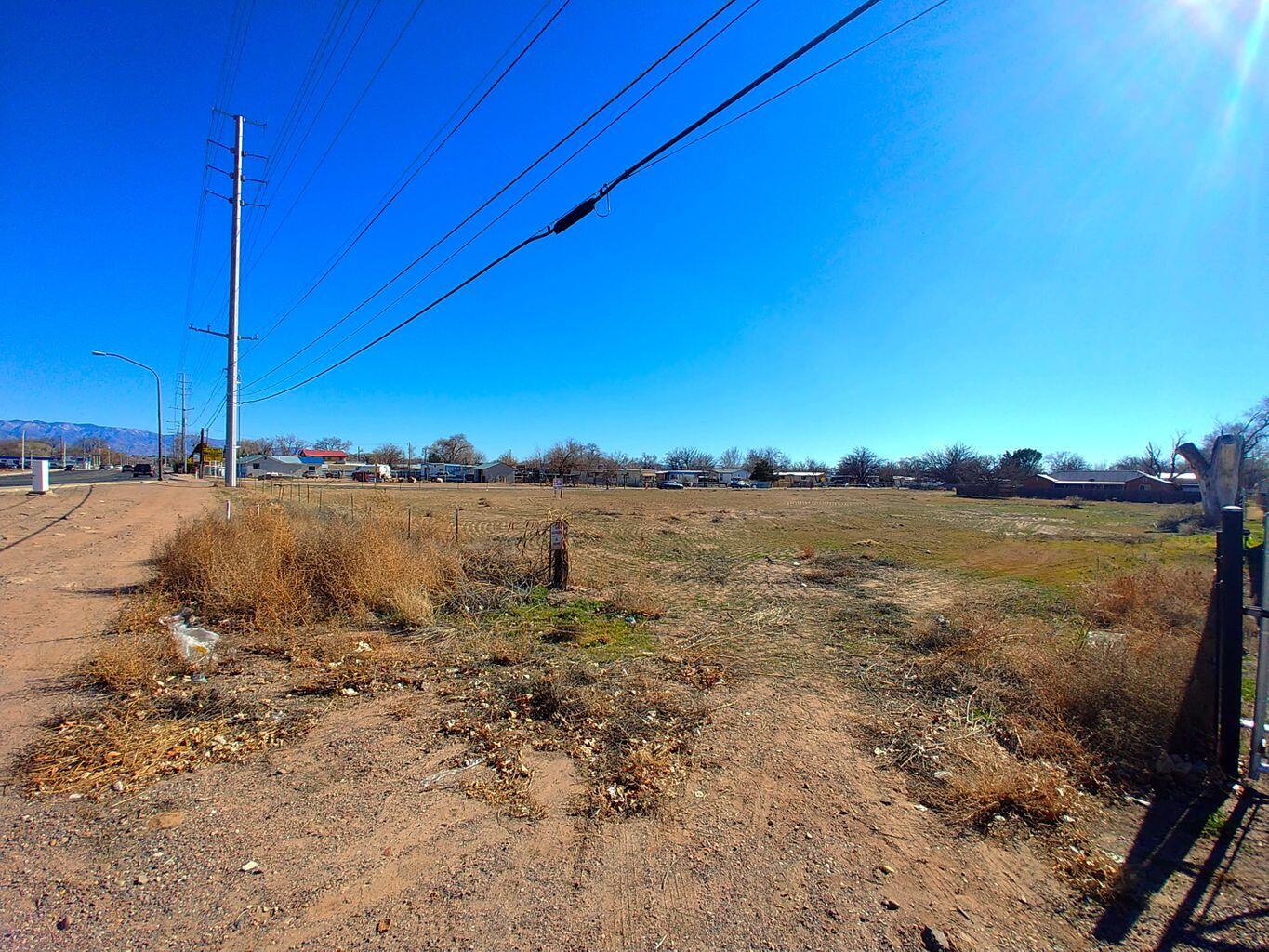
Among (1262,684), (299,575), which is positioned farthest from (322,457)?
(1262,684)

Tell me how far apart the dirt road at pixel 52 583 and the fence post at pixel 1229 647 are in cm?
825

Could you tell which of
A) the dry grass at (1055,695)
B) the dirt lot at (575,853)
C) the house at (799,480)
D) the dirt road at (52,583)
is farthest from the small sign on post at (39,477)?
the house at (799,480)

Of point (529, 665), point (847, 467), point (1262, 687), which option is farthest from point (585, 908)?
point (847, 467)

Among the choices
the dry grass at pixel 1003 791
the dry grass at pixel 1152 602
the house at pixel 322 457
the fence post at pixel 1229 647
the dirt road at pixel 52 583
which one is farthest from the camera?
the house at pixel 322 457

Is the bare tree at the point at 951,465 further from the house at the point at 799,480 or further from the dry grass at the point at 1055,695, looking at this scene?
the dry grass at the point at 1055,695

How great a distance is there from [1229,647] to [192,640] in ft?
29.9

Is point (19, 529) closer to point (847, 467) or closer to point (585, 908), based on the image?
point (585, 908)

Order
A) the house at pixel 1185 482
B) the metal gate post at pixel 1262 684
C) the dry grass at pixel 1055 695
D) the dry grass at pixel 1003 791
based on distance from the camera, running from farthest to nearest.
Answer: the house at pixel 1185 482
the dry grass at pixel 1055 695
the metal gate post at pixel 1262 684
the dry grass at pixel 1003 791

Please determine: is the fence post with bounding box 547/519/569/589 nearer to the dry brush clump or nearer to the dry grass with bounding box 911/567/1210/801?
the dry grass with bounding box 911/567/1210/801

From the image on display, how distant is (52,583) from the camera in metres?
9.16

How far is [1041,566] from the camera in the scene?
48.2 ft

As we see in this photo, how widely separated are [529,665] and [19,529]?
57.7 feet

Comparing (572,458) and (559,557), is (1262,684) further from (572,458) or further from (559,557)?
(572,458)

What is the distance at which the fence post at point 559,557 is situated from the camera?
10.4m
